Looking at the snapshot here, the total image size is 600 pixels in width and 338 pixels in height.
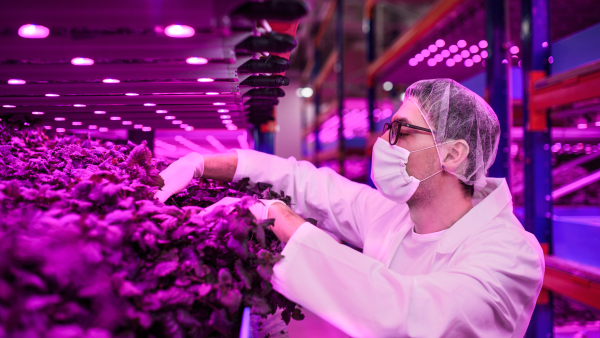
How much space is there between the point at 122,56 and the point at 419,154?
41.6 inches

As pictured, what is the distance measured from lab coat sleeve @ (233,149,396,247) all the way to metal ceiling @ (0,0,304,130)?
0.29 m

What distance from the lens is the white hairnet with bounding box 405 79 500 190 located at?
4.65 ft

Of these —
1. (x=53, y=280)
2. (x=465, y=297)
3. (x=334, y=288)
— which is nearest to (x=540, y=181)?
(x=465, y=297)

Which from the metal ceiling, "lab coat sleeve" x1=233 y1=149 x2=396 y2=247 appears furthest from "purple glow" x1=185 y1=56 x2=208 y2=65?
"lab coat sleeve" x1=233 y1=149 x2=396 y2=247

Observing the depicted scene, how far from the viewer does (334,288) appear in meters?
0.96

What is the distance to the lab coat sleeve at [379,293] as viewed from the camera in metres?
0.93

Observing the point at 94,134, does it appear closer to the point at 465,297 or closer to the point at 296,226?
the point at 296,226

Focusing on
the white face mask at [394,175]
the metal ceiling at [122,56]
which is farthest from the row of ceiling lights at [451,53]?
the metal ceiling at [122,56]

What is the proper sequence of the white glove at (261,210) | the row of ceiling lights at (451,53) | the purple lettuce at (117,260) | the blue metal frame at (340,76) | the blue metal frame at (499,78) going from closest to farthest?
the purple lettuce at (117,260) → the white glove at (261,210) → the blue metal frame at (499,78) → the row of ceiling lights at (451,53) → the blue metal frame at (340,76)

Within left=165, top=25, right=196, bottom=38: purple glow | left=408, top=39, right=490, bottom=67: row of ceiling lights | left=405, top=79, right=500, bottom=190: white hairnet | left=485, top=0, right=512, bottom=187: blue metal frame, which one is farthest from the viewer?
left=408, top=39, right=490, bottom=67: row of ceiling lights

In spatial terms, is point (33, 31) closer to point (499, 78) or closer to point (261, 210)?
point (261, 210)

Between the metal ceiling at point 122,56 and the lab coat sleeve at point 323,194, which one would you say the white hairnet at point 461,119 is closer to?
the lab coat sleeve at point 323,194

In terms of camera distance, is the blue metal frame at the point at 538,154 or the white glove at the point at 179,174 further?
the blue metal frame at the point at 538,154

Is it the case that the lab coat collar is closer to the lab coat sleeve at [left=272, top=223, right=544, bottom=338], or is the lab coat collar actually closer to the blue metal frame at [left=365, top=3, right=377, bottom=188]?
the lab coat sleeve at [left=272, top=223, right=544, bottom=338]
